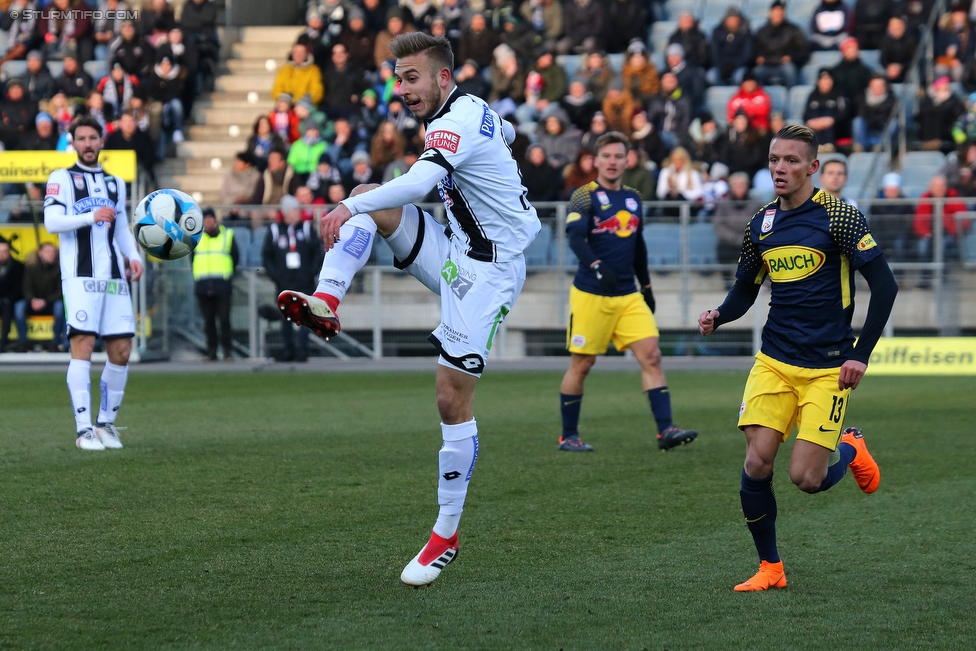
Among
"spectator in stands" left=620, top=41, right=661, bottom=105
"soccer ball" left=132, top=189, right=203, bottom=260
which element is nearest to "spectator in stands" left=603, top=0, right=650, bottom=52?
"spectator in stands" left=620, top=41, right=661, bottom=105

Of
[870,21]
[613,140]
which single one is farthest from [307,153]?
[613,140]

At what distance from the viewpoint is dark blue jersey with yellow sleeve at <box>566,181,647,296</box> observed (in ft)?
33.2

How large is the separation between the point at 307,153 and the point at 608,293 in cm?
1234

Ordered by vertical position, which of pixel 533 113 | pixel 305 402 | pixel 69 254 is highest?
pixel 533 113

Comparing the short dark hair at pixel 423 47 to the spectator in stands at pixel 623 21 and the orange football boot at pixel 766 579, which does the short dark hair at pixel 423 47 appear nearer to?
the orange football boot at pixel 766 579

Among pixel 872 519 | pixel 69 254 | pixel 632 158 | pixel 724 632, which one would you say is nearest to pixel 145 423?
pixel 69 254

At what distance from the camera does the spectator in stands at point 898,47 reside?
20.7m

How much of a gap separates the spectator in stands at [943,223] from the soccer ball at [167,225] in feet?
40.6

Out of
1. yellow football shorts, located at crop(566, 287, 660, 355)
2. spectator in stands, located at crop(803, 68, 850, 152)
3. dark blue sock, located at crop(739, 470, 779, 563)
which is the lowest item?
dark blue sock, located at crop(739, 470, 779, 563)

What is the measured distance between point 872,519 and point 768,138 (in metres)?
13.5

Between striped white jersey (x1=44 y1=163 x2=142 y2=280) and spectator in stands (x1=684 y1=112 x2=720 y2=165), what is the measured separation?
11.6 m

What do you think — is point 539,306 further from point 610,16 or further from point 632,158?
point 610,16

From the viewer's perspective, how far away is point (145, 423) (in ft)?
38.2

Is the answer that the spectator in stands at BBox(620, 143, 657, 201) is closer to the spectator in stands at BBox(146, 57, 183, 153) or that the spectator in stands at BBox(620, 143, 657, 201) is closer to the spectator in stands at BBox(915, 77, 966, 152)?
the spectator in stands at BBox(915, 77, 966, 152)
